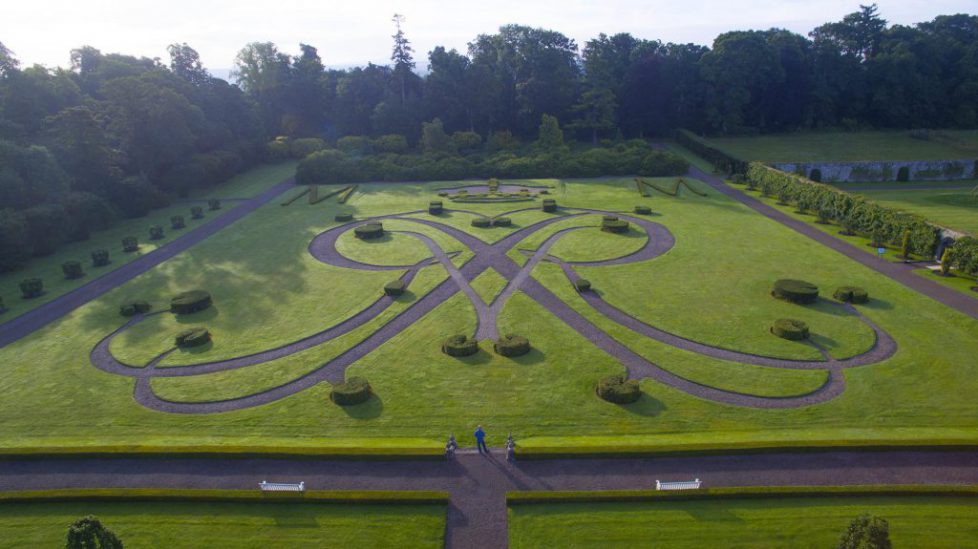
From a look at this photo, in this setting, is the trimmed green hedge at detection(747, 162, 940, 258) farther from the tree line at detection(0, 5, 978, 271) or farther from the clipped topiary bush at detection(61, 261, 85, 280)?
the clipped topiary bush at detection(61, 261, 85, 280)

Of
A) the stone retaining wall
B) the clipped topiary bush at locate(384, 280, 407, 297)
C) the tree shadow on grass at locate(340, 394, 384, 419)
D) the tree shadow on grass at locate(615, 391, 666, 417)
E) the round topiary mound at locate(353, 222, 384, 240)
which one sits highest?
the stone retaining wall

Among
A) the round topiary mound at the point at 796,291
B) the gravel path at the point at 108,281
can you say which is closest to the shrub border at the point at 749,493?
the round topiary mound at the point at 796,291

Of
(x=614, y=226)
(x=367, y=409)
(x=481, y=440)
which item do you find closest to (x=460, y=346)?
(x=367, y=409)

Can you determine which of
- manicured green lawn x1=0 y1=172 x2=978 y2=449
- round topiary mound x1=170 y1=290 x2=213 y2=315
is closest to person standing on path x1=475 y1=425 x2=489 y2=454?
manicured green lawn x1=0 y1=172 x2=978 y2=449

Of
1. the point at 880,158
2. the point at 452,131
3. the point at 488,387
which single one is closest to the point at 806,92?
the point at 880,158

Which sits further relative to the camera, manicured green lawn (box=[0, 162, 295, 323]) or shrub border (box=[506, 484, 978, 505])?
manicured green lawn (box=[0, 162, 295, 323])

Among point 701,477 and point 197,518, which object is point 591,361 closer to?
point 701,477

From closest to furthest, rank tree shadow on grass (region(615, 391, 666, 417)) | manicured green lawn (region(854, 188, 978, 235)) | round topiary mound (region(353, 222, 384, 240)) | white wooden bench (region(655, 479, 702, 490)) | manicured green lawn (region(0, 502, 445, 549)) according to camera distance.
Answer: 1. manicured green lawn (region(0, 502, 445, 549))
2. white wooden bench (region(655, 479, 702, 490))
3. tree shadow on grass (region(615, 391, 666, 417))
4. manicured green lawn (region(854, 188, 978, 235))
5. round topiary mound (region(353, 222, 384, 240))
